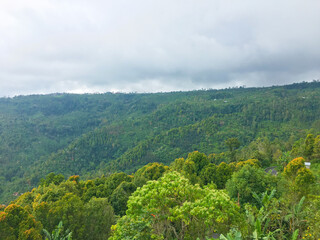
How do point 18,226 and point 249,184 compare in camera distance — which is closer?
point 18,226

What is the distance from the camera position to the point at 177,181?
10867 millimetres

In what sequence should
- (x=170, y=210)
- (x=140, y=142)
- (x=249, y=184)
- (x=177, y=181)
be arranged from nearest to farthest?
1. (x=170, y=210)
2. (x=177, y=181)
3. (x=249, y=184)
4. (x=140, y=142)

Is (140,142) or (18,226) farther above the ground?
(18,226)

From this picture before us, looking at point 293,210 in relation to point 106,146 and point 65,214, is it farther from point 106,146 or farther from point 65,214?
point 106,146

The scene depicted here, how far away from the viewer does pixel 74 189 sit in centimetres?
3122

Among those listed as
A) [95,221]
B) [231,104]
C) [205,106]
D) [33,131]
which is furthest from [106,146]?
[95,221]

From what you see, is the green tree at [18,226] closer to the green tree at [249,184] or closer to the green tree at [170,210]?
the green tree at [170,210]

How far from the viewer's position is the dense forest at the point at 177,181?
10680 mm

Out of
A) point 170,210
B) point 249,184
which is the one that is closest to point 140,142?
point 249,184

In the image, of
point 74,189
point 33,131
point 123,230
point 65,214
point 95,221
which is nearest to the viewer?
point 123,230

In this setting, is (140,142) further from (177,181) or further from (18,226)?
(177,181)

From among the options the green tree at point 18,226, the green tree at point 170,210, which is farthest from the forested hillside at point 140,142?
the green tree at point 170,210

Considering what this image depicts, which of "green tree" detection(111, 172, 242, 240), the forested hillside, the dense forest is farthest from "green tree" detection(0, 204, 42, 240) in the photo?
the forested hillside

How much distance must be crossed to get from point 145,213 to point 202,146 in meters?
105
